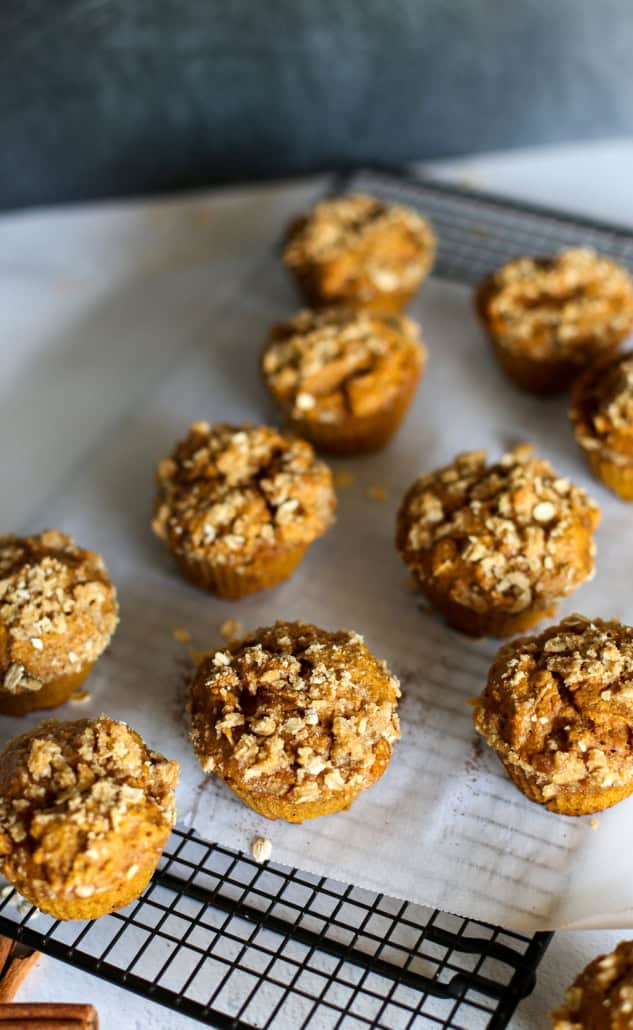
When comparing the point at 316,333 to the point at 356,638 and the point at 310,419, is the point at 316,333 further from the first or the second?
the point at 356,638

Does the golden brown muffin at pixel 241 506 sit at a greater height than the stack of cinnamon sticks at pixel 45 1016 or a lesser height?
greater

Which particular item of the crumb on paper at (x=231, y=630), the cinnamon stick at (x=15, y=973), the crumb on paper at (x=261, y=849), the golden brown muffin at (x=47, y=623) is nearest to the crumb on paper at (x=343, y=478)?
the crumb on paper at (x=231, y=630)

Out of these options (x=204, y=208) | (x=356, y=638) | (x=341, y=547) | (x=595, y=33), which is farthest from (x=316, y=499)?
(x=595, y=33)

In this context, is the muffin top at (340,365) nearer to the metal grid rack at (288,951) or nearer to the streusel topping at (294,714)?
the streusel topping at (294,714)

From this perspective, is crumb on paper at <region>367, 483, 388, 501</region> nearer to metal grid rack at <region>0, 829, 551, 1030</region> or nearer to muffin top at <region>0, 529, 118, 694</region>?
muffin top at <region>0, 529, 118, 694</region>

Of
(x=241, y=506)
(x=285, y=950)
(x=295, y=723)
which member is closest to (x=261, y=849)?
(x=285, y=950)

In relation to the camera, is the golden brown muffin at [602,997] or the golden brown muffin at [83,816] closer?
the golden brown muffin at [602,997]

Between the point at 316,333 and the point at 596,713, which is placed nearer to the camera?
the point at 596,713
